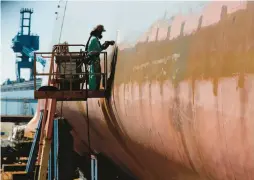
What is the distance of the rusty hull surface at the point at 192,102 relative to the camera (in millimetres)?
2555

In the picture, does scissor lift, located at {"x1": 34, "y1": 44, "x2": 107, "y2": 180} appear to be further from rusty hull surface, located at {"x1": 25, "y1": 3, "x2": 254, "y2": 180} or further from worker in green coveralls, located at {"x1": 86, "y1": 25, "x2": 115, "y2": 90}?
rusty hull surface, located at {"x1": 25, "y1": 3, "x2": 254, "y2": 180}

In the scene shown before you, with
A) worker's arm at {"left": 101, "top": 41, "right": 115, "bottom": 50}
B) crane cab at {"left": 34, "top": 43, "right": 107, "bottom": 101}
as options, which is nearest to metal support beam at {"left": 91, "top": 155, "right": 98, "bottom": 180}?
crane cab at {"left": 34, "top": 43, "right": 107, "bottom": 101}

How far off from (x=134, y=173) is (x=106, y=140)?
0.64 metres

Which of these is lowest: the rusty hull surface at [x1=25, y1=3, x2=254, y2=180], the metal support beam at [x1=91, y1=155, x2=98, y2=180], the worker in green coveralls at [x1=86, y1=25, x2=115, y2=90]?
the metal support beam at [x1=91, y1=155, x2=98, y2=180]

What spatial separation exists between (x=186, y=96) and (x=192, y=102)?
0.30 ft

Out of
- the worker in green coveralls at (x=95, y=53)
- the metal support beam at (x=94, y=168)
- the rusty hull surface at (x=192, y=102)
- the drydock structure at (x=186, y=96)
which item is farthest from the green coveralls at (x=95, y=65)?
the metal support beam at (x=94, y=168)

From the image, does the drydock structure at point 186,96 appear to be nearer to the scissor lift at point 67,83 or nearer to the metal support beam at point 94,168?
the scissor lift at point 67,83

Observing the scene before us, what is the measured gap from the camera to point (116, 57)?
204 inches

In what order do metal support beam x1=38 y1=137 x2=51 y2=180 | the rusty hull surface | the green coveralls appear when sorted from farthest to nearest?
metal support beam x1=38 y1=137 x2=51 y2=180 < the green coveralls < the rusty hull surface

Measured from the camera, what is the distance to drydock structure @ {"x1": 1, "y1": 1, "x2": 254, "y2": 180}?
2576 mm

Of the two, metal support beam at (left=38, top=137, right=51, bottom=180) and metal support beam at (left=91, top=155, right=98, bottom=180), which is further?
metal support beam at (left=91, top=155, right=98, bottom=180)

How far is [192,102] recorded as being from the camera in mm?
3104

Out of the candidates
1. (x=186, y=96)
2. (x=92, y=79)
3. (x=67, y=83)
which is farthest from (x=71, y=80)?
(x=186, y=96)

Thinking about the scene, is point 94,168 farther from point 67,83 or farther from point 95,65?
point 95,65
